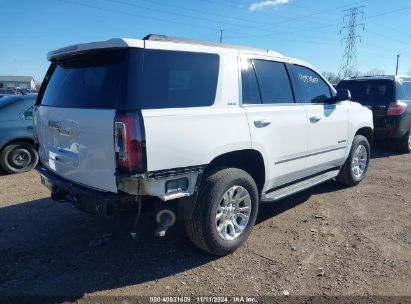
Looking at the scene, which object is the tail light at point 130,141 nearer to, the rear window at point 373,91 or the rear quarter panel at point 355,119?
the rear quarter panel at point 355,119

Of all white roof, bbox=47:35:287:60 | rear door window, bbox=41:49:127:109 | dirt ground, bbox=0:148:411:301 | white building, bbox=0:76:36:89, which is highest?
white building, bbox=0:76:36:89

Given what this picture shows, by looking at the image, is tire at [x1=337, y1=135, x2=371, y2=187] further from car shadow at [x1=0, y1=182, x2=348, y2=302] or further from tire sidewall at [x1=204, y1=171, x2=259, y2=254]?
tire sidewall at [x1=204, y1=171, x2=259, y2=254]

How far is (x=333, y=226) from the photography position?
4535mm

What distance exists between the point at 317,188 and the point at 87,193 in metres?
4.08

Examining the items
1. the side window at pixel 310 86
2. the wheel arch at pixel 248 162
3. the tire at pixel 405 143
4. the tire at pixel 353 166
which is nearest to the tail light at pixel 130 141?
the wheel arch at pixel 248 162

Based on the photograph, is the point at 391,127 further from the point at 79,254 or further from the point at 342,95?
the point at 79,254

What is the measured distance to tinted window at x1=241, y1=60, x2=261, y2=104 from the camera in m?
3.82

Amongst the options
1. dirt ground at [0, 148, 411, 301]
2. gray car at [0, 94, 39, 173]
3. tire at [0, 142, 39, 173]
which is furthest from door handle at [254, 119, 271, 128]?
tire at [0, 142, 39, 173]

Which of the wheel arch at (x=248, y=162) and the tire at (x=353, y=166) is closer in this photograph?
the wheel arch at (x=248, y=162)

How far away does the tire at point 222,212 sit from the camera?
11.1ft

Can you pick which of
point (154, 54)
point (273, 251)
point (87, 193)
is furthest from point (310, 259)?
point (154, 54)

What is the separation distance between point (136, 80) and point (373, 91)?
25.2ft

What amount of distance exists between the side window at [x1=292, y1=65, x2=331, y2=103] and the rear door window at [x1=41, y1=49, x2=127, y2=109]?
2.50 m

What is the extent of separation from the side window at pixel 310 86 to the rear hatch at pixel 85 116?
2.54 meters
